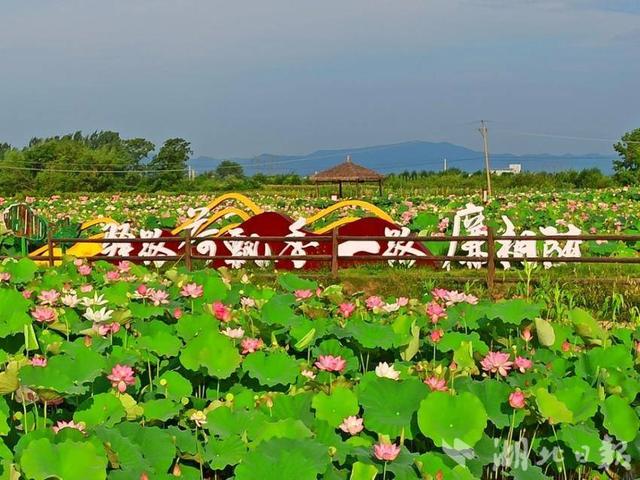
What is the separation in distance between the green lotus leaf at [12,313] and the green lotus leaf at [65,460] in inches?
43.0

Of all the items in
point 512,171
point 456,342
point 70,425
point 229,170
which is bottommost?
point 70,425

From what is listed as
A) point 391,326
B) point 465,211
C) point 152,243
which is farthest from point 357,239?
point 391,326

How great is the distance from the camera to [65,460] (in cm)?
240

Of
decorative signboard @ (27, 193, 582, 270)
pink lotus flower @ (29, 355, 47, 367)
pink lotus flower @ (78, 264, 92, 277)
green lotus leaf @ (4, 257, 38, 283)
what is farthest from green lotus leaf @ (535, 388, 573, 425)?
decorative signboard @ (27, 193, 582, 270)

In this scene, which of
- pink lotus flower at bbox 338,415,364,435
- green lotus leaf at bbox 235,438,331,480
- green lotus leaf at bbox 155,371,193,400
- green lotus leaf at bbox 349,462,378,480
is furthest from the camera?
green lotus leaf at bbox 155,371,193,400

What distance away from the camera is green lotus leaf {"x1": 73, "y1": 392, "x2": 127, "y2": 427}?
2.88 metres

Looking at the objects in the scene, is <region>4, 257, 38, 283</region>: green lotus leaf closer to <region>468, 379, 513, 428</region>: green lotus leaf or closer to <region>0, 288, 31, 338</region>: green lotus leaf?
<region>0, 288, 31, 338</region>: green lotus leaf

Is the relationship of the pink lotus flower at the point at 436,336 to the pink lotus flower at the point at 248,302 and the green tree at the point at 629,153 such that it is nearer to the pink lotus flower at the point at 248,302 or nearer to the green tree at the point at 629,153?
the pink lotus flower at the point at 248,302

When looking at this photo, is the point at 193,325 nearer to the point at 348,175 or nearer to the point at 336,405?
the point at 336,405

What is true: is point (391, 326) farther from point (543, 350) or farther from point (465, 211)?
point (465, 211)

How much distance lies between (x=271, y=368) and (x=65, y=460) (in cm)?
102

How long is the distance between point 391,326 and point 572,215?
1260 centimetres

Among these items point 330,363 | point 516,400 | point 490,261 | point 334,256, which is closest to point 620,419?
point 516,400

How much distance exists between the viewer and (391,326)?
3.70m
